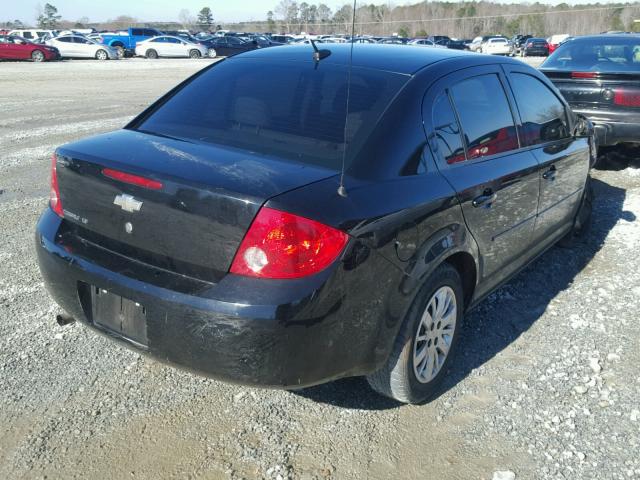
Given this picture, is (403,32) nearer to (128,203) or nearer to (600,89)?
(600,89)

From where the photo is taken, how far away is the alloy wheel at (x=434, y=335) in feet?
10.1

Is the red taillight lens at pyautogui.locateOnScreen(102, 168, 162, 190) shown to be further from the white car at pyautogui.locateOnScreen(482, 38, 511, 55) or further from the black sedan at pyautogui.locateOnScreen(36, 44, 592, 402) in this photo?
the white car at pyautogui.locateOnScreen(482, 38, 511, 55)

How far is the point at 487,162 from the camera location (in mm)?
3492

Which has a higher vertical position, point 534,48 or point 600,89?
point 600,89

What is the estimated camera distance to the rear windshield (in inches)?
117

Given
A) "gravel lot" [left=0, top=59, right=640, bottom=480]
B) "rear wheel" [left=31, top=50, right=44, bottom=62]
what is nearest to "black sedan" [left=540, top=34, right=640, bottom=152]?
"gravel lot" [left=0, top=59, right=640, bottom=480]

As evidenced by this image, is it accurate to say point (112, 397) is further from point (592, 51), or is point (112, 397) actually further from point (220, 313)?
point (592, 51)

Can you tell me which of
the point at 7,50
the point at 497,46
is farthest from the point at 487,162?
the point at 497,46

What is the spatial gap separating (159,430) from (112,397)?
39 cm

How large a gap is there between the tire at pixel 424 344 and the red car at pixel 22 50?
32.5 meters

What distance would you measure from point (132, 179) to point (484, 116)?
6.63 ft

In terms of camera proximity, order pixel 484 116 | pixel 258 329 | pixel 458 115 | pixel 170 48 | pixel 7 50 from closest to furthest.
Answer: pixel 258 329 → pixel 458 115 → pixel 484 116 → pixel 7 50 → pixel 170 48

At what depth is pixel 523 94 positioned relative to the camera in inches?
162

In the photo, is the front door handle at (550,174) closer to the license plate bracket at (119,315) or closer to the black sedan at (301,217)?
the black sedan at (301,217)
